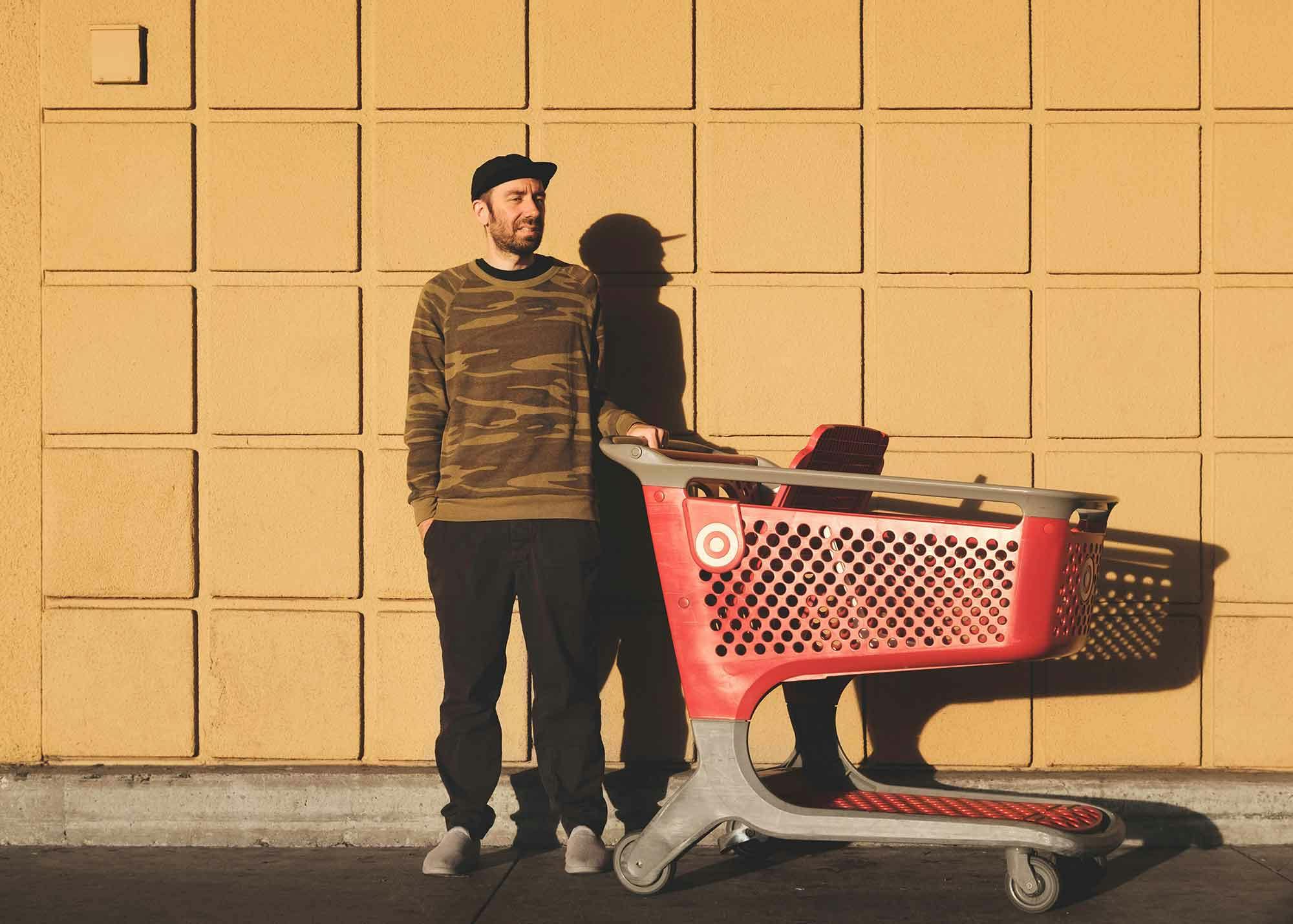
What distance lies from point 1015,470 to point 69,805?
3.07 meters

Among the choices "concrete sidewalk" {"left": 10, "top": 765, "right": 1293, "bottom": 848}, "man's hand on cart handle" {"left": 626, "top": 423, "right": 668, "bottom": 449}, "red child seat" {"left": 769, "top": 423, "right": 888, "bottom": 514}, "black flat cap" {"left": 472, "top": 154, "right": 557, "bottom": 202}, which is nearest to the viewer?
"red child seat" {"left": 769, "top": 423, "right": 888, "bottom": 514}

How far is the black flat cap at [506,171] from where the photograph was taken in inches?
135

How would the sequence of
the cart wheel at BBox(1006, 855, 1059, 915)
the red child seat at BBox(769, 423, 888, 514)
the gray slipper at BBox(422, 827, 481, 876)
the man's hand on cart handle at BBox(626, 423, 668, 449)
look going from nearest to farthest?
the cart wheel at BBox(1006, 855, 1059, 915)
the red child seat at BBox(769, 423, 888, 514)
the man's hand on cart handle at BBox(626, 423, 668, 449)
the gray slipper at BBox(422, 827, 481, 876)

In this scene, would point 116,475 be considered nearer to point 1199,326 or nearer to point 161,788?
point 161,788

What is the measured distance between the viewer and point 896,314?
12.6ft

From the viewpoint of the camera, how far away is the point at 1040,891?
297 centimetres

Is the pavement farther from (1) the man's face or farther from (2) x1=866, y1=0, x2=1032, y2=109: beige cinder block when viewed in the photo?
(2) x1=866, y1=0, x2=1032, y2=109: beige cinder block

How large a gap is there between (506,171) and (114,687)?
6.67ft

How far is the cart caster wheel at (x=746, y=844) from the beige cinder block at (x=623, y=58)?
7.17ft

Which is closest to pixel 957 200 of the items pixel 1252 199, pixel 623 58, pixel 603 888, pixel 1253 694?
pixel 1252 199

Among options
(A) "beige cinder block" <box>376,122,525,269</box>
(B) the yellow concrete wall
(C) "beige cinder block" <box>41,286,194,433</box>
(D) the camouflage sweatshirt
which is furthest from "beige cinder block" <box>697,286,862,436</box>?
(C) "beige cinder block" <box>41,286,194,433</box>

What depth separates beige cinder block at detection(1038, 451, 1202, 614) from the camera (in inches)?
149

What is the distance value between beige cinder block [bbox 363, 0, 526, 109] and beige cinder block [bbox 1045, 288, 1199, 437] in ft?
6.03

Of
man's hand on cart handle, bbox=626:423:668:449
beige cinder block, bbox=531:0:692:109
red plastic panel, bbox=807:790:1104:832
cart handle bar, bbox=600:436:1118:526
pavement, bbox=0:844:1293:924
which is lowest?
pavement, bbox=0:844:1293:924
